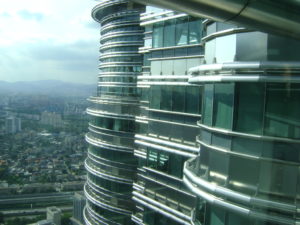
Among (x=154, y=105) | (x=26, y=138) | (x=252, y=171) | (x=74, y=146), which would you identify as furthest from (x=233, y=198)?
(x=26, y=138)

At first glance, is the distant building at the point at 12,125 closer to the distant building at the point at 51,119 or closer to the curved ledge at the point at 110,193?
the distant building at the point at 51,119

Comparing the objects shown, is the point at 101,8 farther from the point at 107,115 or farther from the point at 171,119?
the point at 171,119

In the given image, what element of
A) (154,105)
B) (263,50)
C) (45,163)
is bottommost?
(45,163)

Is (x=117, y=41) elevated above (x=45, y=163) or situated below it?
above

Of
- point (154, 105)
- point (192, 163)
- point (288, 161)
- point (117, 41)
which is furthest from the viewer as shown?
point (117, 41)

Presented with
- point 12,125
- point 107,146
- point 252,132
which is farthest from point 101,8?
point 12,125

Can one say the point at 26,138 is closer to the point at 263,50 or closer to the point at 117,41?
the point at 117,41

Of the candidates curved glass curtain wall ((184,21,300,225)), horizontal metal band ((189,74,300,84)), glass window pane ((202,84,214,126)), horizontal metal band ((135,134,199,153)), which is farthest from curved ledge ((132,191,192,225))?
horizontal metal band ((189,74,300,84))
